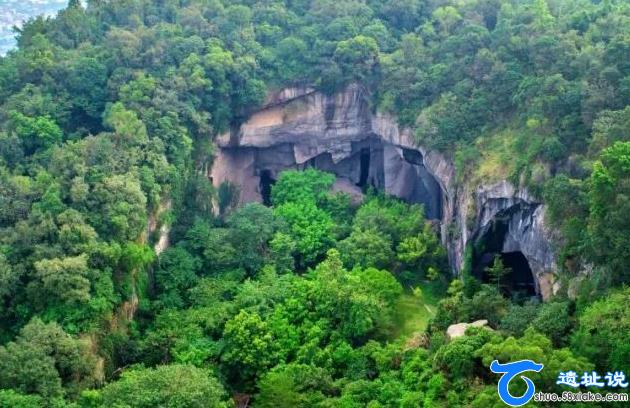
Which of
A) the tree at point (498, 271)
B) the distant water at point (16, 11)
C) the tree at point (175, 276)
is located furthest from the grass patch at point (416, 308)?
the distant water at point (16, 11)

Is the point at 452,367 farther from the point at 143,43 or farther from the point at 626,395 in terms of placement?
the point at 143,43

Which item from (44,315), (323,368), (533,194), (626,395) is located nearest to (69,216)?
(44,315)

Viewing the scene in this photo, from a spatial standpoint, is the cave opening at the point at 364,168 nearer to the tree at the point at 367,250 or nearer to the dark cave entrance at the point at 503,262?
the tree at the point at 367,250

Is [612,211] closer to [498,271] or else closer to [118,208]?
[498,271]

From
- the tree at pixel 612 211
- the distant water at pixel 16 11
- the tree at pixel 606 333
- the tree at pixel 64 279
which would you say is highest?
the distant water at pixel 16 11

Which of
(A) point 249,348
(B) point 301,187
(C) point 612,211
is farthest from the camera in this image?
(B) point 301,187

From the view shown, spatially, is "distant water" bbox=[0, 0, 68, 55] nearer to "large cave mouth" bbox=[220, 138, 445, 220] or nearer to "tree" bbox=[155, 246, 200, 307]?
"large cave mouth" bbox=[220, 138, 445, 220]

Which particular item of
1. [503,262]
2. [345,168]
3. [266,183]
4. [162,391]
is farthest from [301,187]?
[162,391]
